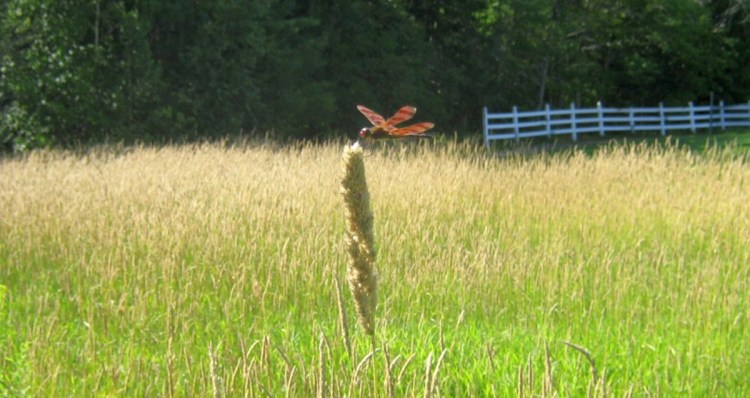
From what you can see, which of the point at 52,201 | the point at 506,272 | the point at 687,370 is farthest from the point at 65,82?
the point at 687,370

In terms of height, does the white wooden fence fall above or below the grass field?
below

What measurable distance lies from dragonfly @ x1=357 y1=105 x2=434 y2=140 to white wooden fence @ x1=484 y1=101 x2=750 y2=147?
23.3 metres

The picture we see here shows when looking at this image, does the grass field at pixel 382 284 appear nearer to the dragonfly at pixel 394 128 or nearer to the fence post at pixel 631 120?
the dragonfly at pixel 394 128

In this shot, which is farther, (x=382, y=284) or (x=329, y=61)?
(x=329, y=61)

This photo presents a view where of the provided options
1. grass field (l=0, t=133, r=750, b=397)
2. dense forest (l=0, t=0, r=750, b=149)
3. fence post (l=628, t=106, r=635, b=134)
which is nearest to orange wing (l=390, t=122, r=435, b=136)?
grass field (l=0, t=133, r=750, b=397)

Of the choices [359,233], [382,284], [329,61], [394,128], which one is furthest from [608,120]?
[359,233]

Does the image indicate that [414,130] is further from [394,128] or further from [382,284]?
[382,284]

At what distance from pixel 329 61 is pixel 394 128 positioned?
23662 mm

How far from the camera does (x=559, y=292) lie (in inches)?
207

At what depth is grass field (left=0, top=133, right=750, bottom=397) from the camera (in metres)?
3.82

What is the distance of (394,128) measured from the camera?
1.84 m

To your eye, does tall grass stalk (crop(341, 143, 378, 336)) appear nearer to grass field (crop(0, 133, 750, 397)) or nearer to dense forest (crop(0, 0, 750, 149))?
grass field (crop(0, 133, 750, 397))

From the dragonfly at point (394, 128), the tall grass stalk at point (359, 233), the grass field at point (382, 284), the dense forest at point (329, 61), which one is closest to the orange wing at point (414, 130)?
the dragonfly at point (394, 128)

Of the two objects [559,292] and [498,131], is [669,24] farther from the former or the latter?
[559,292]
